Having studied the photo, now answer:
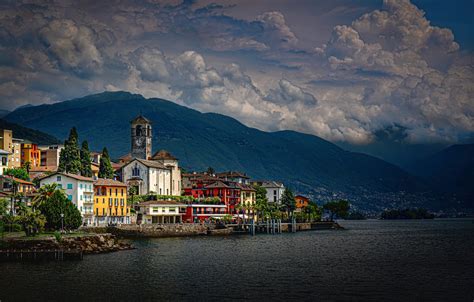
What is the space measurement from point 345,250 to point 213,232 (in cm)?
5160

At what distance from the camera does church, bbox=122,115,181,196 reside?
16512 centimetres

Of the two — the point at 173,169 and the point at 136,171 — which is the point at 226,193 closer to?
the point at 173,169

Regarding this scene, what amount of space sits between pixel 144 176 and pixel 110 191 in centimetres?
2984

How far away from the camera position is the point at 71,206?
102 metres

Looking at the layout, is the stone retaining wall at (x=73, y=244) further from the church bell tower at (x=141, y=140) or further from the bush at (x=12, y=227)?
the church bell tower at (x=141, y=140)

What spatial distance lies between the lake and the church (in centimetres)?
6927

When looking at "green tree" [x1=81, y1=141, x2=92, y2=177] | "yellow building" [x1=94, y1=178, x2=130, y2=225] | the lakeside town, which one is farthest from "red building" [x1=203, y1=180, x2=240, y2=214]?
"green tree" [x1=81, y1=141, x2=92, y2=177]

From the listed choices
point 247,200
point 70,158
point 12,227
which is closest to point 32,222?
point 12,227

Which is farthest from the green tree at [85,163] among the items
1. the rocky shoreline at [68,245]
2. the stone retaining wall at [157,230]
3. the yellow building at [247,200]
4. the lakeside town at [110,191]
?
the rocky shoreline at [68,245]

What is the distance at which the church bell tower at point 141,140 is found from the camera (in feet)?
613

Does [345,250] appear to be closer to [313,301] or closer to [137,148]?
[313,301]

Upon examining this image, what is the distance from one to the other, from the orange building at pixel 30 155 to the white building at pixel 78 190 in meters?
52.5

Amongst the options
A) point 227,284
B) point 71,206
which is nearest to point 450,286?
point 227,284

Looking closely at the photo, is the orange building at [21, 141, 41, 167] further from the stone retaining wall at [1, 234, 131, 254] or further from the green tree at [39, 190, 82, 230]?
the stone retaining wall at [1, 234, 131, 254]
